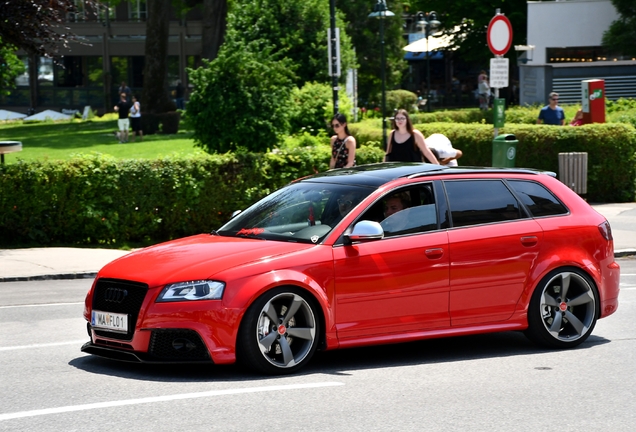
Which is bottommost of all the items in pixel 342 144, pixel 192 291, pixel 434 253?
pixel 192 291

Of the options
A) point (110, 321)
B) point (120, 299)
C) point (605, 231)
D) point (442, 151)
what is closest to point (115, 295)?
point (120, 299)

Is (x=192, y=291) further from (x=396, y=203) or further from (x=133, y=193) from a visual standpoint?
(x=133, y=193)

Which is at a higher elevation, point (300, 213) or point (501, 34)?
point (501, 34)

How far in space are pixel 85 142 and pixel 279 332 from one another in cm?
3176

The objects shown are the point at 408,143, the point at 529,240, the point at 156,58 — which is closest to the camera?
the point at 529,240

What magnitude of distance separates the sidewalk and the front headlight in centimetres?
713

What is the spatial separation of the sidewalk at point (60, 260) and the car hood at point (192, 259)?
6.22 meters

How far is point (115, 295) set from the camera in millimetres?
8117

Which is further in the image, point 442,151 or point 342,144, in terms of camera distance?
point 342,144

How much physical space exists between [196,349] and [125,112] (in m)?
34.5


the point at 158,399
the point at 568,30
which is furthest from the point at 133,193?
the point at 568,30

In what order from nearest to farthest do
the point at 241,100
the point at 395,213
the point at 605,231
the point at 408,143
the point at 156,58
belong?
the point at 395,213 < the point at 605,231 < the point at 408,143 < the point at 241,100 < the point at 156,58

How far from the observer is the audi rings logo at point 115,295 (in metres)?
8.04

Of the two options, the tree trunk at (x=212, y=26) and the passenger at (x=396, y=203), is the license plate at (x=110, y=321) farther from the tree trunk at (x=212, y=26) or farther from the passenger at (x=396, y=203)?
the tree trunk at (x=212, y=26)
